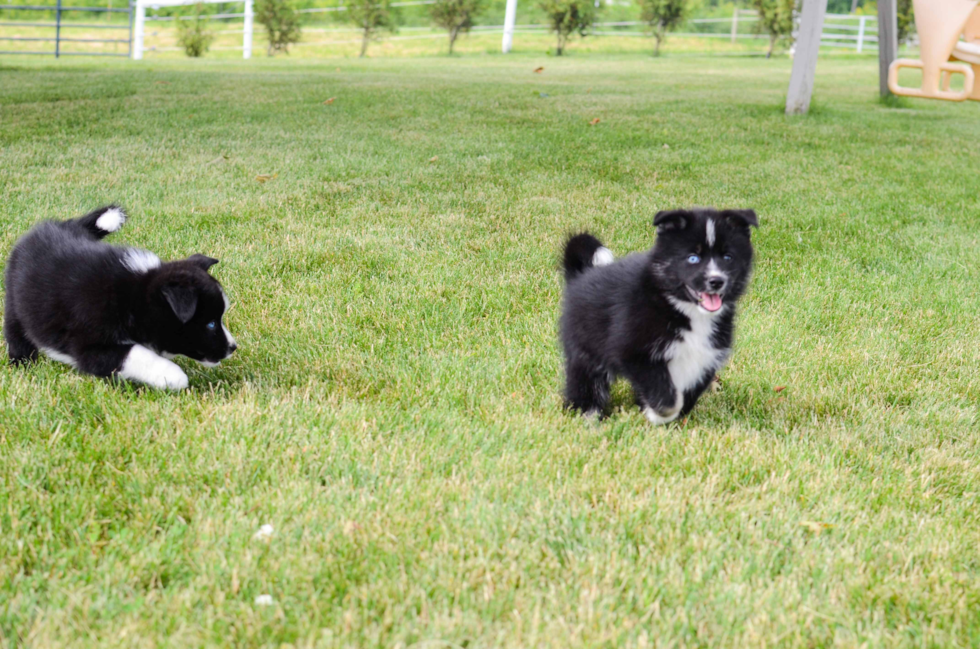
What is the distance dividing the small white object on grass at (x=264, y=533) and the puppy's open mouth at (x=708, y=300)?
65.0 inches

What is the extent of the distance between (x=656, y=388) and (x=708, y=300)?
1.21 ft

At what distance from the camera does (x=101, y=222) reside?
389 cm

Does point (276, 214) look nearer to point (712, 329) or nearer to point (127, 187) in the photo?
point (127, 187)

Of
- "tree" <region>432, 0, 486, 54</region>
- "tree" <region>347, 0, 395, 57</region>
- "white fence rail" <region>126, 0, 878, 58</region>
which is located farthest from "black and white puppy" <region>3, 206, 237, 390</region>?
"tree" <region>432, 0, 486, 54</region>

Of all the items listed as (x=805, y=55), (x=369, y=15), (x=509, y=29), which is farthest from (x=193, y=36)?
(x=805, y=55)

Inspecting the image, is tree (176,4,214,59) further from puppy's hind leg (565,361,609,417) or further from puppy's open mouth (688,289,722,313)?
puppy's open mouth (688,289,722,313)

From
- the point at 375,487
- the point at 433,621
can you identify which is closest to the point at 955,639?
the point at 433,621

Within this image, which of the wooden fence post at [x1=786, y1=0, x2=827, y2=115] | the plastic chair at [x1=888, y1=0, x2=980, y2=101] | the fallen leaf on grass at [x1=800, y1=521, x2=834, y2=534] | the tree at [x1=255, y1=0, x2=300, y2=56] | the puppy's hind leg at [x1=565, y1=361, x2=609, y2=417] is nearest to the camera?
the fallen leaf on grass at [x1=800, y1=521, x2=834, y2=534]

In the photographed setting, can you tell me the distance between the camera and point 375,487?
2.66m

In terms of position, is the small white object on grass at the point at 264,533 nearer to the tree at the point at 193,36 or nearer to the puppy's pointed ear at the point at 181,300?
the puppy's pointed ear at the point at 181,300

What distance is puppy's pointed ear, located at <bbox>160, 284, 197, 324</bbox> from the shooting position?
3.17m

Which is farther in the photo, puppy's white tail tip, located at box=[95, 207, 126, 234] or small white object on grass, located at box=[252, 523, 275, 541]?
puppy's white tail tip, located at box=[95, 207, 126, 234]

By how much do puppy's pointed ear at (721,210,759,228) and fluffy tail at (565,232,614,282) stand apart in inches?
24.5

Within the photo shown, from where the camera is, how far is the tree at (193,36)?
87.5 feet
